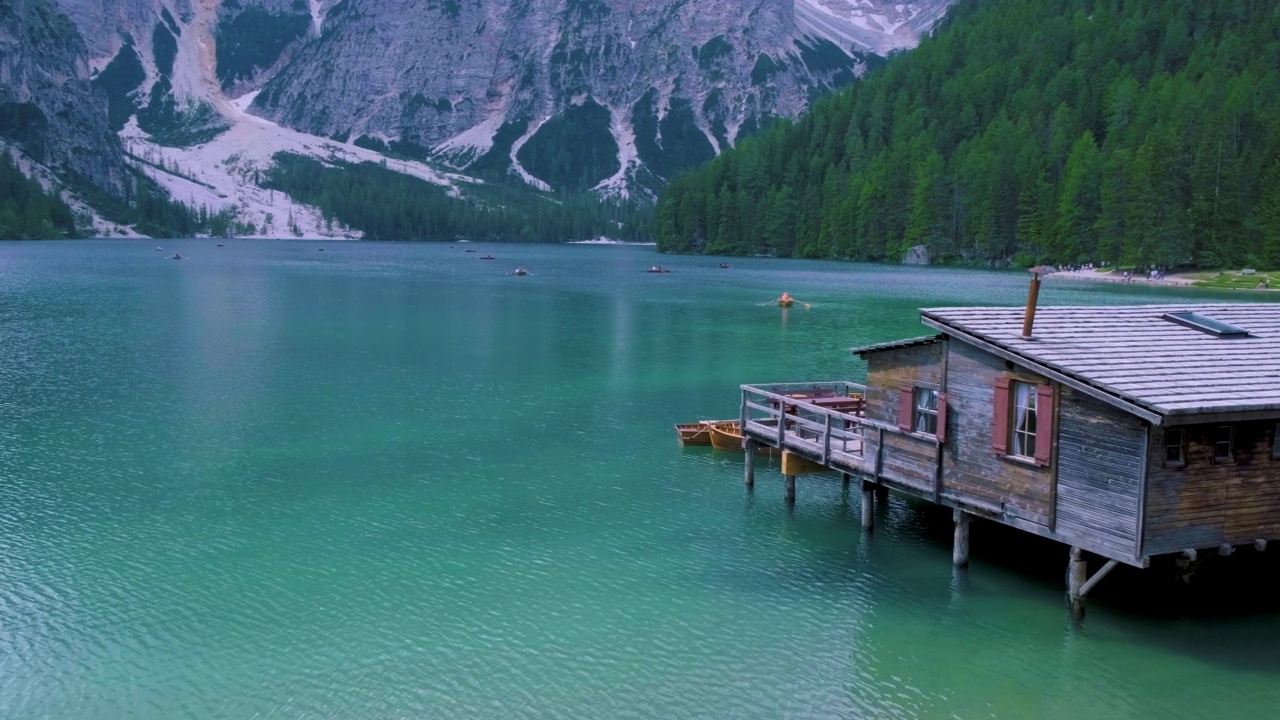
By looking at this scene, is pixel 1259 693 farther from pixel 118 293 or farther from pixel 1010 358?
pixel 118 293

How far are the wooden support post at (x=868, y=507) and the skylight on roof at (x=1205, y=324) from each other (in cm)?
932

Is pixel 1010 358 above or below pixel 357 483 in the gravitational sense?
Answer: above

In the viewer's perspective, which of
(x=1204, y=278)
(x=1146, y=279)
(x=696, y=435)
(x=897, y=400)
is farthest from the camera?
(x=1146, y=279)

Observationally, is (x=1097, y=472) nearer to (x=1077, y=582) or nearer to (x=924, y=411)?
(x=1077, y=582)

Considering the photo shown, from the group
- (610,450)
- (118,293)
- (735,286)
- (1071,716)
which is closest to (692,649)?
(1071,716)

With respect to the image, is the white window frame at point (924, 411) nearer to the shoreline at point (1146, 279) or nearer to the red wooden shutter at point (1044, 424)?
the red wooden shutter at point (1044, 424)

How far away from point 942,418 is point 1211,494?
6.42 meters

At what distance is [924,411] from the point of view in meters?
28.4

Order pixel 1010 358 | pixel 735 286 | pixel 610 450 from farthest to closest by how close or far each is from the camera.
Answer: pixel 735 286, pixel 610 450, pixel 1010 358

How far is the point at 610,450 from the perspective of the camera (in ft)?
139

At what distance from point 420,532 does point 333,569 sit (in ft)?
12.1

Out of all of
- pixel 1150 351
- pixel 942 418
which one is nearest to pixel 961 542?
pixel 942 418

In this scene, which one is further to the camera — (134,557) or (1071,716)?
(134,557)

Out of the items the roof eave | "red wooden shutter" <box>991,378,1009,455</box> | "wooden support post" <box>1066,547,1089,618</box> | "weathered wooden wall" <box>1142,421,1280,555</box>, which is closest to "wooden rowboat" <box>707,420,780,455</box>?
the roof eave
